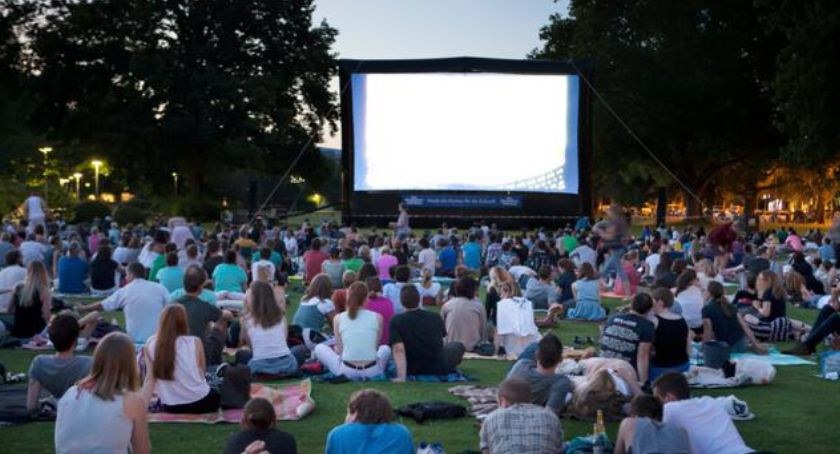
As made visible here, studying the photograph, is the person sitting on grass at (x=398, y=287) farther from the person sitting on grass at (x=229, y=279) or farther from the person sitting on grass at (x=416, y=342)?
the person sitting on grass at (x=416, y=342)

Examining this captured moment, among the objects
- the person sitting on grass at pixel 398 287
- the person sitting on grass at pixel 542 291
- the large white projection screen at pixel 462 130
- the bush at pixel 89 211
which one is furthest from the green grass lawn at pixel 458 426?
the bush at pixel 89 211

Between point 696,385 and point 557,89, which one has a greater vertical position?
point 557,89

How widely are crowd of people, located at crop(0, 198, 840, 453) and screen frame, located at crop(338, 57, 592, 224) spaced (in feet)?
37.4

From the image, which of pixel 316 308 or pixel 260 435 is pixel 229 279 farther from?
pixel 260 435

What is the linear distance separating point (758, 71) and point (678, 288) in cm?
3218

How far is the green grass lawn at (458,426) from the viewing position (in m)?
6.30

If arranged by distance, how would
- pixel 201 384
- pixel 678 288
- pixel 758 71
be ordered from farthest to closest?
1. pixel 758 71
2. pixel 678 288
3. pixel 201 384

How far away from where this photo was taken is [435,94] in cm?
2714

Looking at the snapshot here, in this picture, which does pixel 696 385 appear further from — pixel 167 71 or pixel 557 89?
pixel 167 71

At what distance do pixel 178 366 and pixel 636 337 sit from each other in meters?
3.22

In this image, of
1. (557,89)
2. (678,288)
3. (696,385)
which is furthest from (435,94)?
(696,385)

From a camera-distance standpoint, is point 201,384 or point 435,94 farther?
point 435,94

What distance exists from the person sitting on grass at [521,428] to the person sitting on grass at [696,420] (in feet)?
2.28

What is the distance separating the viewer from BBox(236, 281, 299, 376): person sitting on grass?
7.92 m
